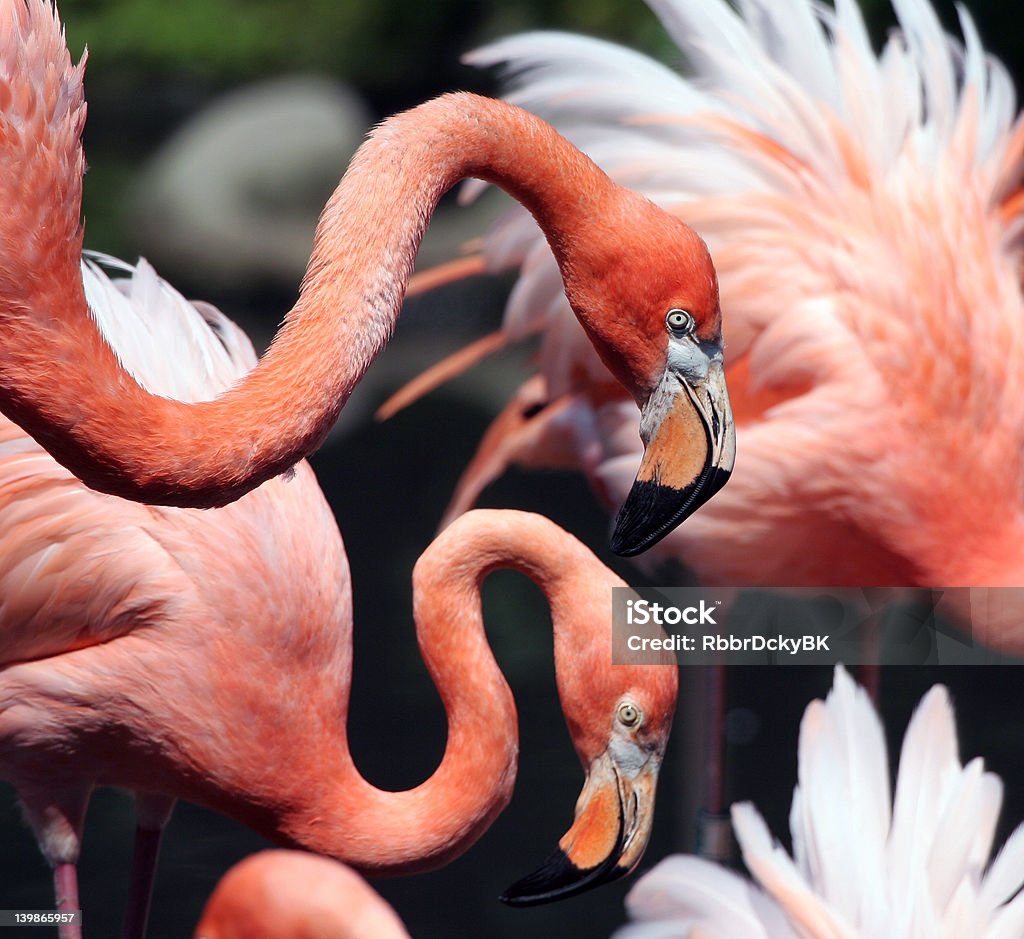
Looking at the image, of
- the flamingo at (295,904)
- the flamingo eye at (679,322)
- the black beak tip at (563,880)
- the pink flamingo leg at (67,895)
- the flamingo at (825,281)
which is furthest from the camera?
the flamingo at (825,281)

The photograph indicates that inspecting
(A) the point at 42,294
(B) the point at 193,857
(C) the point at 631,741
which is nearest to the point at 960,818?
(C) the point at 631,741

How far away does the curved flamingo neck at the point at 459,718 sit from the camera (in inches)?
91.1

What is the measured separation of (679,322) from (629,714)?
70 cm

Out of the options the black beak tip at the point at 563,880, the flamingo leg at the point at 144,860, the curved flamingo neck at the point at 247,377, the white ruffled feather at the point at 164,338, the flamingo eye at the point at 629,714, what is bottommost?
the black beak tip at the point at 563,880

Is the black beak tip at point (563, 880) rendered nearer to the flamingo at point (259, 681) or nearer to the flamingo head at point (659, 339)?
the flamingo at point (259, 681)

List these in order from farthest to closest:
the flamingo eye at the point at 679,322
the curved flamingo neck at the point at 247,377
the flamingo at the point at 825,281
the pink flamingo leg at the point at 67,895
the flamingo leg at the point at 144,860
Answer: the flamingo at the point at 825,281, the flamingo leg at the point at 144,860, the pink flamingo leg at the point at 67,895, the flamingo eye at the point at 679,322, the curved flamingo neck at the point at 247,377

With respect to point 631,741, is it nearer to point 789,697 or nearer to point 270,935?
point 270,935

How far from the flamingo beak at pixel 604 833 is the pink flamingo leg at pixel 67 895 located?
66 centimetres

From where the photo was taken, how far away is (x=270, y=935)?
1824mm

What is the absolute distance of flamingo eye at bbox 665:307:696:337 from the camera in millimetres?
1859

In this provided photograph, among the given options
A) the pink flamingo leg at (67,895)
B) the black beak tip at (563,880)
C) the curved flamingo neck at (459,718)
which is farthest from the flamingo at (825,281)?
the pink flamingo leg at (67,895)

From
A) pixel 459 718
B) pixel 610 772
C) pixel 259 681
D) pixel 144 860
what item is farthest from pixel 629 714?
pixel 144 860

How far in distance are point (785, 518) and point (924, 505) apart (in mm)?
257

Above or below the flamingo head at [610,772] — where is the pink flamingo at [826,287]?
above
